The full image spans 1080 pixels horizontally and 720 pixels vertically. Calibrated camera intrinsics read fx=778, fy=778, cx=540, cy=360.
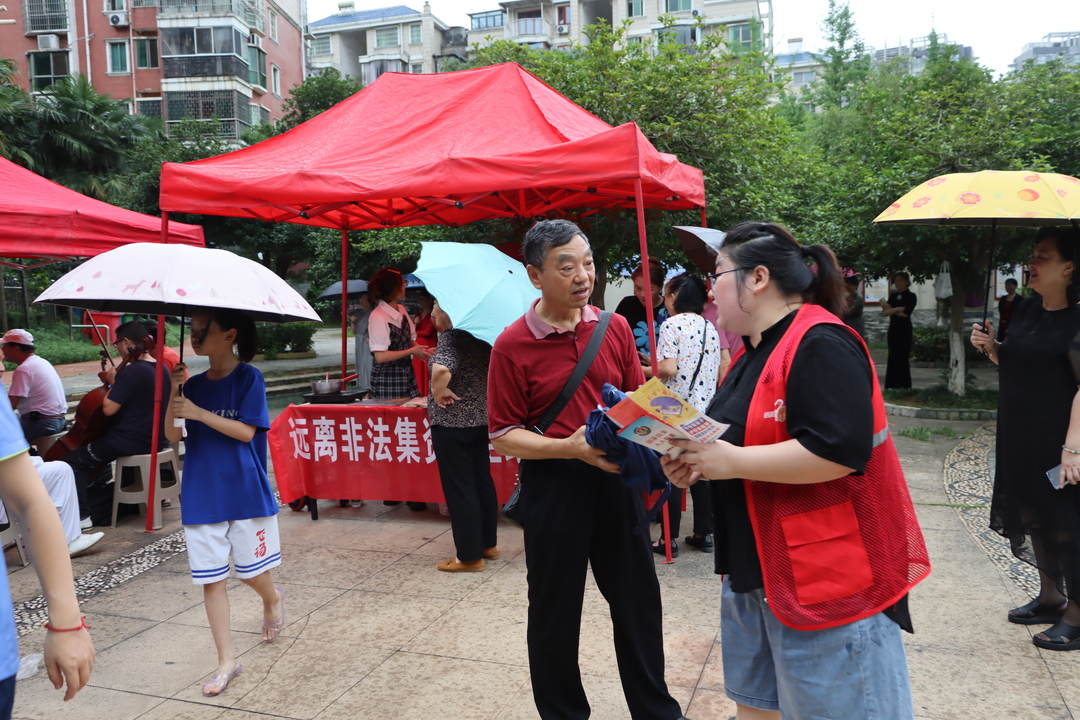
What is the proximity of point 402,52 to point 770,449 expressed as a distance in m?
56.5

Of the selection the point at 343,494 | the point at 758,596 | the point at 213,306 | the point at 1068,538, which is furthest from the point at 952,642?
the point at 343,494

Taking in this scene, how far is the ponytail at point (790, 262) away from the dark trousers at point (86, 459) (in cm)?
517

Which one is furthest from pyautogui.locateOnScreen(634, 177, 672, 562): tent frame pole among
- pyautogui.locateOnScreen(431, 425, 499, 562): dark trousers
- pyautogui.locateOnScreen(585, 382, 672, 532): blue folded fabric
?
pyautogui.locateOnScreen(585, 382, 672, 532): blue folded fabric

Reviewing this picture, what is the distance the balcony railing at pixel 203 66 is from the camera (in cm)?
3416

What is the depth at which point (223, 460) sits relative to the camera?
3.26 m

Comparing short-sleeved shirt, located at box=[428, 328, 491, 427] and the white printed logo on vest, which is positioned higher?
the white printed logo on vest

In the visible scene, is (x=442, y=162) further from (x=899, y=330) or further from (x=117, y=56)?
(x=117, y=56)

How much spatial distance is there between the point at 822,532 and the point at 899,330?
418 inches

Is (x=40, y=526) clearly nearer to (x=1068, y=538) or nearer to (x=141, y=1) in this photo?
(x=1068, y=538)

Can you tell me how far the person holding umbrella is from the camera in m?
3.20

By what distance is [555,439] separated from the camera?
239 centimetres

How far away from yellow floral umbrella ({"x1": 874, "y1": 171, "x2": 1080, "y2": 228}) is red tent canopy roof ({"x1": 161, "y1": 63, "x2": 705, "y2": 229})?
4.77 ft

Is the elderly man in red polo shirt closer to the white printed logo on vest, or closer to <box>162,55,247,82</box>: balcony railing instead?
the white printed logo on vest

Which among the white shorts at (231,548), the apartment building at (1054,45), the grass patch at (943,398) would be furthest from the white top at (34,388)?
the apartment building at (1054,45)
